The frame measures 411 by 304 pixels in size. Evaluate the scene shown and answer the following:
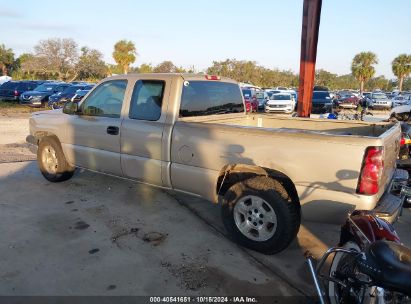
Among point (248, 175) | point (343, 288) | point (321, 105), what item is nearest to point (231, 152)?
point (248, 175)

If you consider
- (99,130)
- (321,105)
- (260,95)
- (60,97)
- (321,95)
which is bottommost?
(321,105)

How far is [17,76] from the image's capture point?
50625mm

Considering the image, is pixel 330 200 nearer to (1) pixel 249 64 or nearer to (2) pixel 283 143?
(2) pixel 283 143

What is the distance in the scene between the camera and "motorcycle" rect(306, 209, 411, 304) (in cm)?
204

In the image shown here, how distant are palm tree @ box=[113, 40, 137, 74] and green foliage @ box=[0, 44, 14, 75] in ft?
55.0

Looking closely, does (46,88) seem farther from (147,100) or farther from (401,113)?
(147,100)

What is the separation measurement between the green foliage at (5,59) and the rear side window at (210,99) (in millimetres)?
62396

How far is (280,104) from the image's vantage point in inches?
882

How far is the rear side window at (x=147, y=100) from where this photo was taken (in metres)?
4.62

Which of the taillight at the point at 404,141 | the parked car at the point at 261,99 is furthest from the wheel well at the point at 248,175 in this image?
the parked car at the point at 261,99

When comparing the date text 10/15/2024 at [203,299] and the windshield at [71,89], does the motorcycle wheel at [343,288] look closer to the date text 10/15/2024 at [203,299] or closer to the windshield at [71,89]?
the date text 10/15/2024 at [203,299]

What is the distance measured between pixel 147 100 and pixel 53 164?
2.46 meters

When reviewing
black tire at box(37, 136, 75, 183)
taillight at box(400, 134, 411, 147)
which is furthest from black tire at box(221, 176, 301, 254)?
taillight at box(400, 134, 411, 147)

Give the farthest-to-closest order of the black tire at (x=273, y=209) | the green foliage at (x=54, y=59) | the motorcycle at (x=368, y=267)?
the green foliage at (x=54, y=59) < the black tire at (x=273, y=209) < the motorcycle at (x=368, y=267)
